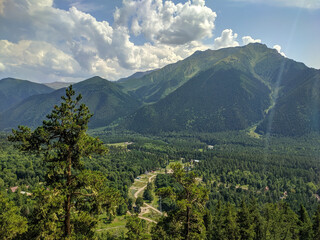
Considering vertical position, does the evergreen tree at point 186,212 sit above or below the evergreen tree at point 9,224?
above

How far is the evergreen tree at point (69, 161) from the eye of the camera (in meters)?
19.1

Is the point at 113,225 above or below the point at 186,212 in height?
below

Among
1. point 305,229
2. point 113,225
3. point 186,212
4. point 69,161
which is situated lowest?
point 113,225

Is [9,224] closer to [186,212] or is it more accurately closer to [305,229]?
[186,212]

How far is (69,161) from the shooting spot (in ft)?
65.7

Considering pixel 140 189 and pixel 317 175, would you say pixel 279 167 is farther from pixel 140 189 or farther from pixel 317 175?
pixel 140 189

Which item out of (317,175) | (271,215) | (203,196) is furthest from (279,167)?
(203,196)

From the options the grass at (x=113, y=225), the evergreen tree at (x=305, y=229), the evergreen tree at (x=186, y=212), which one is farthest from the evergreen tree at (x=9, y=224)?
the grass at (x=113, y=225)

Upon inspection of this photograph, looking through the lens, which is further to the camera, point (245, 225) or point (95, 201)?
point (245, 225)

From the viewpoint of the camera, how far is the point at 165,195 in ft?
80.3

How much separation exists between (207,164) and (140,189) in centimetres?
7431

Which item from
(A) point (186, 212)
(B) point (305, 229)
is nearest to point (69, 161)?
(A) point (186, 212)

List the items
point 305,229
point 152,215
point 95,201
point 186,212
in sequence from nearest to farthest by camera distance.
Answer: point 95,201 → point 186,212 → point 305,229 → point 152,215

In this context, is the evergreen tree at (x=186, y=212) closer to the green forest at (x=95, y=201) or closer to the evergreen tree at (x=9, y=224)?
the green forest at (x=95, y=201)
